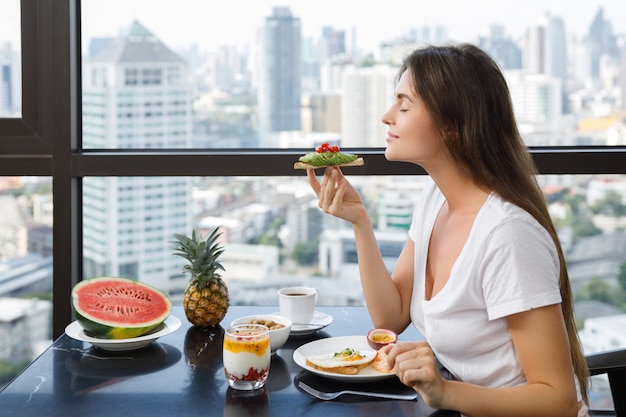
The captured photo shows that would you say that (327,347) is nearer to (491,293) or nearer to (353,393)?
(353,393)

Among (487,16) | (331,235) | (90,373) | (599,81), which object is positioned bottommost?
(90,373)

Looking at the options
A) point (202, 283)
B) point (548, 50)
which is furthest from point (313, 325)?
point (548, 50)

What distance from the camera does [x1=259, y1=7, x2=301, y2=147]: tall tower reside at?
2686mm

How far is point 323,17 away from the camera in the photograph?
2664 mm

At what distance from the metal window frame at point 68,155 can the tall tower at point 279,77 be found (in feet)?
0.34

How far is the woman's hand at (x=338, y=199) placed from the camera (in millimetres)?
2018

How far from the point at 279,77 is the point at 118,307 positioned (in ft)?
3.51

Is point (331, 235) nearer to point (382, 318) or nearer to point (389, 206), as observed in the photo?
point (389, 206)

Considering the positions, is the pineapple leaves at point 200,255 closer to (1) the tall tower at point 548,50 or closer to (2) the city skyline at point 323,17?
(2) the city skyline at point 323,17

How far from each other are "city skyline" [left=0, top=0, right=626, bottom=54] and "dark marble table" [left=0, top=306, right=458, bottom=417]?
1138mm

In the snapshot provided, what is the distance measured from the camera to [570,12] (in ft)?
8.63

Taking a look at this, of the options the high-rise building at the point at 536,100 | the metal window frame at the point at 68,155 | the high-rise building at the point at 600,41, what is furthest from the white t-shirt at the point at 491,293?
the high-rise building at the point at 600,41

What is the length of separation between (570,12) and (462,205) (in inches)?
43.9

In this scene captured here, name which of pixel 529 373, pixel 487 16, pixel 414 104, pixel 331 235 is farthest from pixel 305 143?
pixel 529 373
